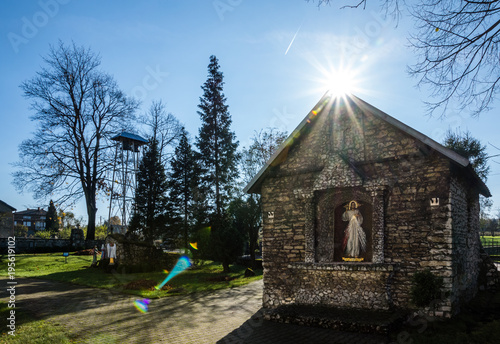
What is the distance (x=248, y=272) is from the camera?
65.7ft

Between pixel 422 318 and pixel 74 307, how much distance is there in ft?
33.7

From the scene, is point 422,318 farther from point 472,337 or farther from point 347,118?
point 347,118

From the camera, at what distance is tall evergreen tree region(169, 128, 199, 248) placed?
1174 inches

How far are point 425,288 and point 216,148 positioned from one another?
871 inches

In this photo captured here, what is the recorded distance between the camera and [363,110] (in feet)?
32.6

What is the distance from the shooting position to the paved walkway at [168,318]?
754cm

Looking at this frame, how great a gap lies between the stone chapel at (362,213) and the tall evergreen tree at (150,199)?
18.7 m

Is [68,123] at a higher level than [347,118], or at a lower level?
higher

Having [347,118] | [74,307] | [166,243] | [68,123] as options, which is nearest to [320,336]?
[347,118]

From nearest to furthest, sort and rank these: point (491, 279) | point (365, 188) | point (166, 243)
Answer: point (365, 188)
point (491, 279)
point (166, 243)

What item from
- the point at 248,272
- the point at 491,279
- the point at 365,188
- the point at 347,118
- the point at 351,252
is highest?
the point at 347,118

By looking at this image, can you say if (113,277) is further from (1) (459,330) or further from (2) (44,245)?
(2) (44,245)

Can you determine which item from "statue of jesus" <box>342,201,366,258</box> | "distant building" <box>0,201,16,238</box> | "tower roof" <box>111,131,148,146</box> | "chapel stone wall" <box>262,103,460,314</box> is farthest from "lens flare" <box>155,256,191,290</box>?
"distant building" <box>0,201,16,238</box>

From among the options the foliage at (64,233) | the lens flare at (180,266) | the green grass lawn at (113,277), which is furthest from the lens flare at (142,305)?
the foliage at (64,233)
